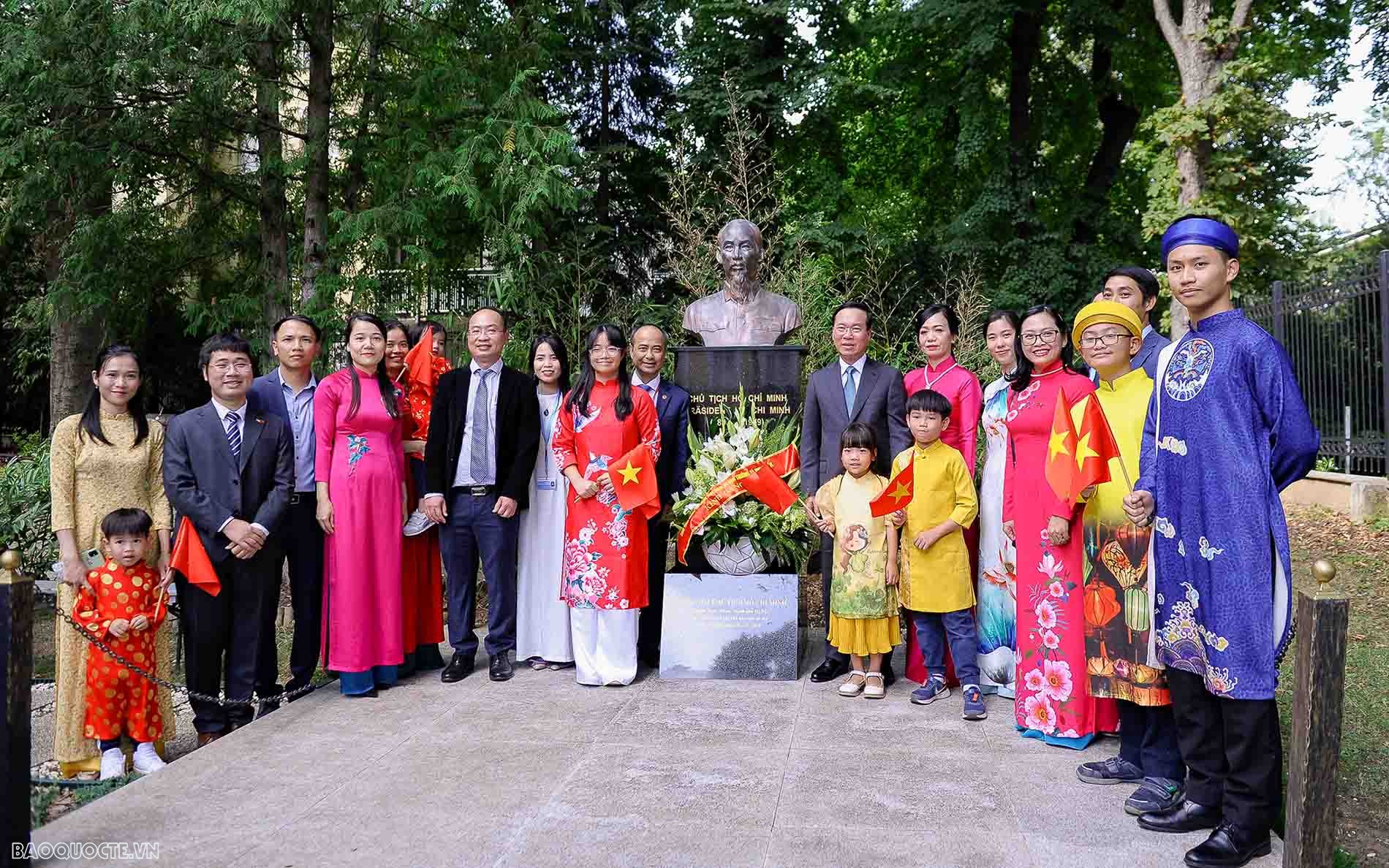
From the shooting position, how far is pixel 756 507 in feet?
17.1

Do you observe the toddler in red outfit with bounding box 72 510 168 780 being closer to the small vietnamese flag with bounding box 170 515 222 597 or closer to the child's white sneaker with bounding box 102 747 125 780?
the child's white sneaker with bounding box 102 747 125 780

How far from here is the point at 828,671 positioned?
16.7 ft

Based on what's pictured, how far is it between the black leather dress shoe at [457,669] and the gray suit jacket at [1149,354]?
3563 millimetres

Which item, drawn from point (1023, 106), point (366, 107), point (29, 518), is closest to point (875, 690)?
point (29, 518)

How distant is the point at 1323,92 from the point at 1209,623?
15766 millimetres

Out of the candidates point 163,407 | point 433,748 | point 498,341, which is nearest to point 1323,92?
point 498,341

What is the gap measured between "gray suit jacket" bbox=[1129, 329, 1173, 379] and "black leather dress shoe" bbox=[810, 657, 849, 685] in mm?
2185

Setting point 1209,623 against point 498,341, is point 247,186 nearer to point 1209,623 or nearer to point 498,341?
point 498,341

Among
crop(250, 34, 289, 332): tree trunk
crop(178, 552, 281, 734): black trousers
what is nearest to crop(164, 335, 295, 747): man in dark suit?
crop(178, 552, 281, 734): black trousers

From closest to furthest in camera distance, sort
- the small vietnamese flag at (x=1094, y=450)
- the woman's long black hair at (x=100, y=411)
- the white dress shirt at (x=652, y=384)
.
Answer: the small vietnamese flag at (x=1094, y=450), the woman's long black hair at (x=100, y=411), the white dress shirt at (x=652, y=384)

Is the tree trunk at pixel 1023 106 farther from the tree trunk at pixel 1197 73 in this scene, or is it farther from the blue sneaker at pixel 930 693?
the blue sneaker at pixel 930 693

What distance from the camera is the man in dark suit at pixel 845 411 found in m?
5.09

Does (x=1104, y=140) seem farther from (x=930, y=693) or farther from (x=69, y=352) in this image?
(x=69, y=352)

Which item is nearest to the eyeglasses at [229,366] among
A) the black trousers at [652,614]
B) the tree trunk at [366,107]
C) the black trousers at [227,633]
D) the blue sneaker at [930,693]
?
the black trousers at [227,633]
